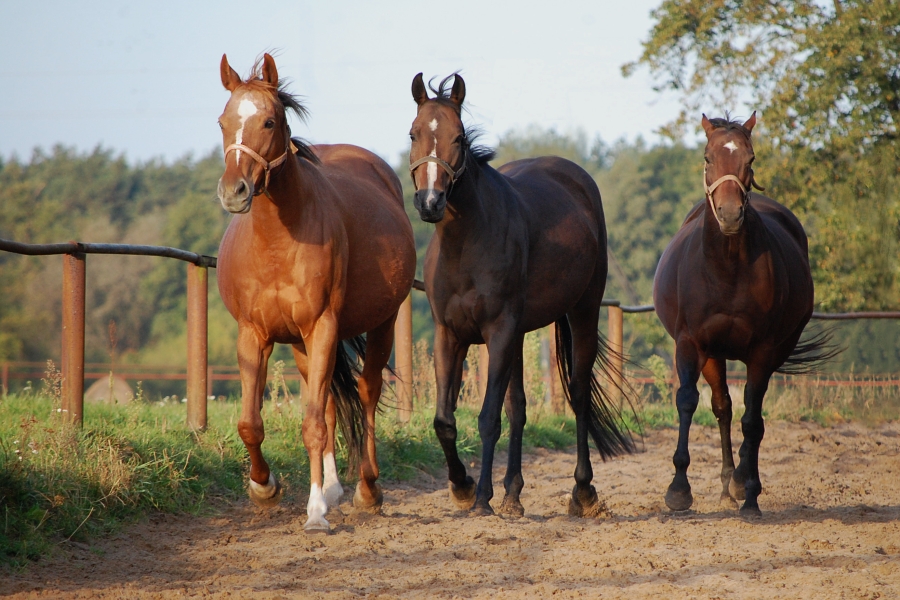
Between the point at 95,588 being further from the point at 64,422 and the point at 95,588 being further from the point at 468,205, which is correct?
the point at 468,205

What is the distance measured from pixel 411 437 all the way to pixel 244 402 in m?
2.89

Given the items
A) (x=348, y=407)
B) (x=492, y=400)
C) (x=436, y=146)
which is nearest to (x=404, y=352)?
(x=348, y=407)

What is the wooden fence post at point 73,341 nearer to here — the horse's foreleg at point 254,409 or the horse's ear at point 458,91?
the horse's foreleg at point 254,409

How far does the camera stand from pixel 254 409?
4598mm

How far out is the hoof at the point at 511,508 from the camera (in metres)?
5.30

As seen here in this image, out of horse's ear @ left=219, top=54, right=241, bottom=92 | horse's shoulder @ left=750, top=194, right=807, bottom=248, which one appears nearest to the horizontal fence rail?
horse's ear @ left=219, top=54, right=241, bottom=92

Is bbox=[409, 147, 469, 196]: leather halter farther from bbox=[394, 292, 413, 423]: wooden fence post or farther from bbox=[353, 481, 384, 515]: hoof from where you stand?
bbox=[394, 292, 413, 423]: wooden fence post

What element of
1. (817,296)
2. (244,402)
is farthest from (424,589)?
(817,296)

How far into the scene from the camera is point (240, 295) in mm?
4676

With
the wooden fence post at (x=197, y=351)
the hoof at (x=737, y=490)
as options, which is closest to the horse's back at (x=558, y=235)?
the hoof at (x=737, y=490)

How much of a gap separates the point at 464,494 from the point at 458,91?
2.26 meters

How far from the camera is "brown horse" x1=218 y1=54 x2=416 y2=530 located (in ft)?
14.2

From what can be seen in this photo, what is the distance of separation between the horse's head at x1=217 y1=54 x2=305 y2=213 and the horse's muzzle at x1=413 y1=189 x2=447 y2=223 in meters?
0.69

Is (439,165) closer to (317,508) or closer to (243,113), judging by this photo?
(243,113)
